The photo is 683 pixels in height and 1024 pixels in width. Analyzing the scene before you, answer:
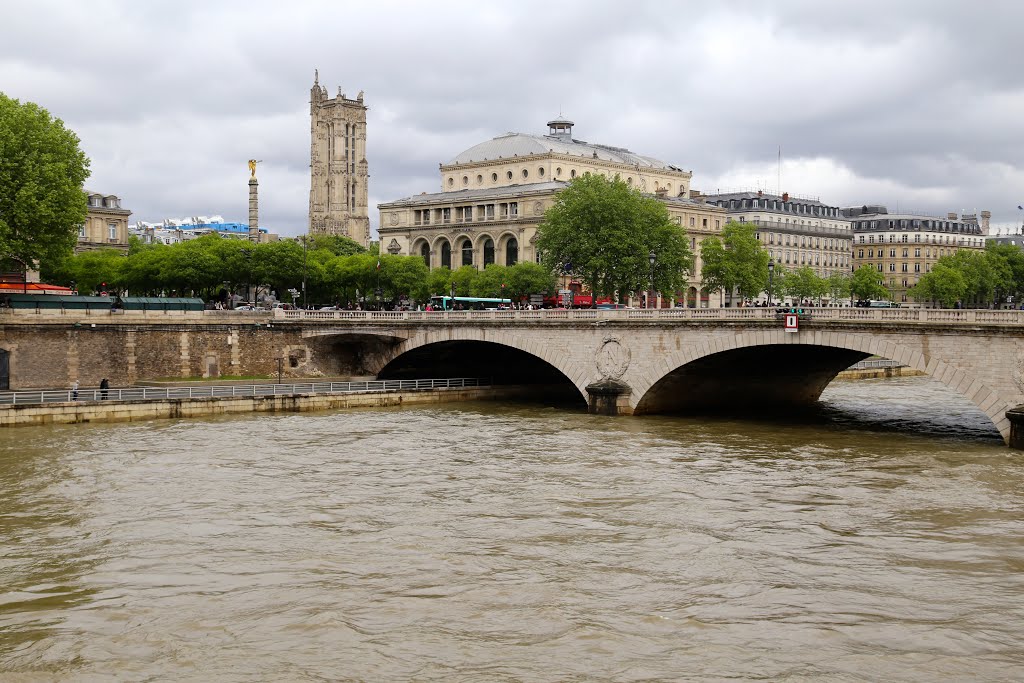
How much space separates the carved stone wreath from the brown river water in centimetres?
965

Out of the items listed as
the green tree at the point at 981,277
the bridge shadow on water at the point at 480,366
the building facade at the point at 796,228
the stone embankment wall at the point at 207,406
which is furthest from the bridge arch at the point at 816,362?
the building facade at the point at 796,228

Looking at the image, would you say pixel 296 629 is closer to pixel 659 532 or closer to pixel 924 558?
pixel 659 532

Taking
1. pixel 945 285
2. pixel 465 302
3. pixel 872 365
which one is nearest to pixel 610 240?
pixel 465 302

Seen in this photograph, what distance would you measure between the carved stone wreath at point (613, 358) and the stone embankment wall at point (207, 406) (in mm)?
11621

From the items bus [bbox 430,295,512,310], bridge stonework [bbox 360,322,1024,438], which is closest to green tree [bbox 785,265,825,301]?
bus [bbox 430,295,512,310]

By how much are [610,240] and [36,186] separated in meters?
40.7

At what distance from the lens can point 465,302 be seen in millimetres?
97750

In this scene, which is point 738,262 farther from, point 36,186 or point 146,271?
point 36,186

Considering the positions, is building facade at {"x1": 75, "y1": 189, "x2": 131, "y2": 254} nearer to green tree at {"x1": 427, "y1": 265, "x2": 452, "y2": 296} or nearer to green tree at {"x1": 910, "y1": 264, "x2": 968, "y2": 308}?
green tree at {"x1": 427, "y1": 265, "x2": 452, "y2": 296}

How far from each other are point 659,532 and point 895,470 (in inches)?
506

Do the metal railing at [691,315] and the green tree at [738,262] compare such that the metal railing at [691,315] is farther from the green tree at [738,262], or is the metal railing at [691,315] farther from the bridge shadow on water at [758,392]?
the green tree at [738,262]

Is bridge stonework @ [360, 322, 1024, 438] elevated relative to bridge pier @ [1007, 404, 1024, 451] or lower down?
elevated

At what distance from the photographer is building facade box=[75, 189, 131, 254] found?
124188 millimetres

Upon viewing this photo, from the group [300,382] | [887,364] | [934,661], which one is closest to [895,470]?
[934,661]
